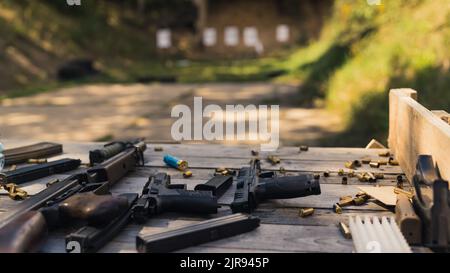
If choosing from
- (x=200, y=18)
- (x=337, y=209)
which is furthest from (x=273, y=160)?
(x=200, y=18)

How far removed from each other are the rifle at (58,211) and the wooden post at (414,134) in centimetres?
141

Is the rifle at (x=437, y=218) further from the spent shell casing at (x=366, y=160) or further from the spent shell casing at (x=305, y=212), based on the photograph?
the spent shell casing at (x=366, y=160)

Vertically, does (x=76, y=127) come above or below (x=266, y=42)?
below

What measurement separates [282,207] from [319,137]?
5.50m

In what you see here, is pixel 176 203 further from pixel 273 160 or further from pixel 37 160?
pixel 37 160

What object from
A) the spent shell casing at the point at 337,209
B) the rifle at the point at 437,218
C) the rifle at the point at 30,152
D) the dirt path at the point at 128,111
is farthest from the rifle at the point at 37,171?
the dirt path at the point at 128,111

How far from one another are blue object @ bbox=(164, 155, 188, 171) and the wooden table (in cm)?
5

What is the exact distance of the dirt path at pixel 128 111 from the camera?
829 centimetres

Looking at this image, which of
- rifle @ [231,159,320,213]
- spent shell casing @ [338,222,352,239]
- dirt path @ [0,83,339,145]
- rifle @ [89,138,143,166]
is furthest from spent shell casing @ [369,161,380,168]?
dirt path @ [0,83,339,145]

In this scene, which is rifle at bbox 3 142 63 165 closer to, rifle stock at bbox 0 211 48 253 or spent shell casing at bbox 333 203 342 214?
rifle stock at bbox 0 211 48 253

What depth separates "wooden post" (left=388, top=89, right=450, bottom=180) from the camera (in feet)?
7.47
